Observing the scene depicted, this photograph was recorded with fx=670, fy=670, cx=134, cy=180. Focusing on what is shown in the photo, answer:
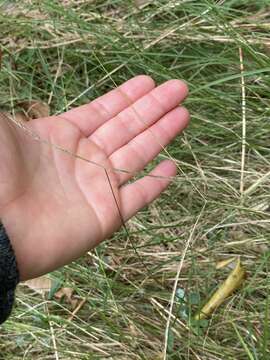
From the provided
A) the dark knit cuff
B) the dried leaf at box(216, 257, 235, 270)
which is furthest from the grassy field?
the dark knit cuff

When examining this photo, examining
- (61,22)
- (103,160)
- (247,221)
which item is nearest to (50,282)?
(103,160)

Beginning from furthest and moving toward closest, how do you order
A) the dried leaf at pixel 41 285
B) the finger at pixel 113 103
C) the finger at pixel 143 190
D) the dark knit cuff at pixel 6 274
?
the dried leaf at pixel 41 285, the finger at pixel 113 103, the finger at pixel 143 190, the dark knit cuff at pixel 6 274

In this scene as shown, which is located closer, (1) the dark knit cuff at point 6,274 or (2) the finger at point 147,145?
(1) the dark knit cuff at point 6,274

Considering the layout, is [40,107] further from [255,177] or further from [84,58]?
[255,177]

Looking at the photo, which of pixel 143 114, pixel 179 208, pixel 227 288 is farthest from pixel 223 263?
pixel 143 114

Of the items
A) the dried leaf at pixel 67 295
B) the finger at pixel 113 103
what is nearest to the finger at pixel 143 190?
the finger at pixel 113 103

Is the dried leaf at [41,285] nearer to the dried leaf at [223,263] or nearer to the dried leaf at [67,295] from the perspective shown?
the dried leaf at [67,295]

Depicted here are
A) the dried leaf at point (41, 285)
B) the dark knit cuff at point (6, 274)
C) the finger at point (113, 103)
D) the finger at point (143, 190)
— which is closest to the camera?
the dark knit cuff at point (6, 274)
